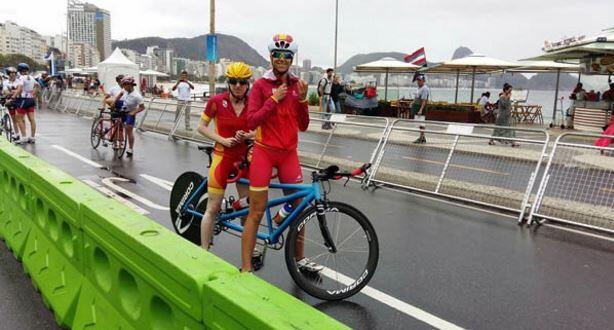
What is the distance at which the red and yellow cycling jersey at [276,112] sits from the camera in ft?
13.4

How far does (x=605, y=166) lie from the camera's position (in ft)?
22.3

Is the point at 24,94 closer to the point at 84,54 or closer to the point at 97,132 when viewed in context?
the point at 97,132

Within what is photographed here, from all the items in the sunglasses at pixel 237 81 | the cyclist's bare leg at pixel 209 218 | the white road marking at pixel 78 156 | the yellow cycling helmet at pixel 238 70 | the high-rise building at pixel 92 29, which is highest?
the high-rise building at pixel 92 29

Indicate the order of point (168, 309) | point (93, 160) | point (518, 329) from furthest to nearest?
point (93, 160), point (518, 329), point (168, 309)

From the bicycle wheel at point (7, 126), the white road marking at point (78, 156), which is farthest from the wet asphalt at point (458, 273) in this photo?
the bicycle wheel at point (7, 126)

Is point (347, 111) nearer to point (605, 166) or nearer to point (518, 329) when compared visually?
point (605, 166)

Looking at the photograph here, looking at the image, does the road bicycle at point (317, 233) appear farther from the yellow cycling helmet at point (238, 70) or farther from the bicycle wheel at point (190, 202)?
the yellow cycling helmet at point (238, 70)

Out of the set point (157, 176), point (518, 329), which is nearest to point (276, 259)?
point (518, 329)

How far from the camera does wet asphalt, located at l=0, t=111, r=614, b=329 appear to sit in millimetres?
4074

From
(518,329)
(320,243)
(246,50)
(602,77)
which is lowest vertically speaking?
(518,329)

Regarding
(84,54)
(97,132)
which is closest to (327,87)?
(97,132)

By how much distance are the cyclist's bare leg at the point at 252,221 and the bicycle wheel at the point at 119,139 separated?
851cm

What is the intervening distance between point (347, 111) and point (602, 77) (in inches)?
464

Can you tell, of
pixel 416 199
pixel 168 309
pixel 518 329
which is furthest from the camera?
pixel 416 199
